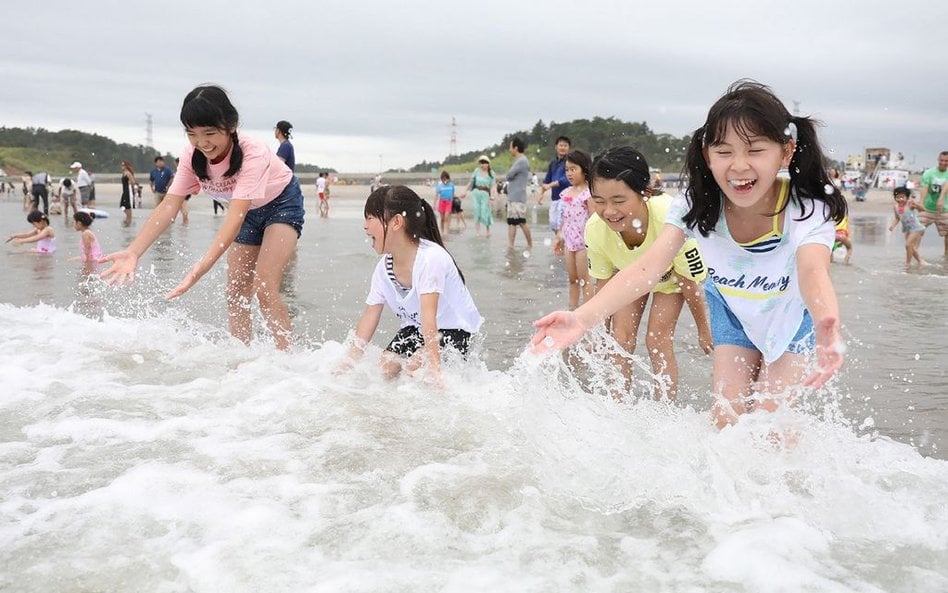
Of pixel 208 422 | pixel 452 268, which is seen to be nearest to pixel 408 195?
pixel 452 268

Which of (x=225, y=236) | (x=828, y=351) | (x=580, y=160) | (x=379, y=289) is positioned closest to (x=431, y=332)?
(x=379, y=289)

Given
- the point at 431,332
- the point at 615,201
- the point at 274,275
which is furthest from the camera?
the point at 274,275

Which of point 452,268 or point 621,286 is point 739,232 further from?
point 452,268

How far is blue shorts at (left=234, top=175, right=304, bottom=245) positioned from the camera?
6.02 metres

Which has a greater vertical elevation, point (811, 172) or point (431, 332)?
point (811, 172)

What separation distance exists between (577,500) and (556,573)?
0.64 m

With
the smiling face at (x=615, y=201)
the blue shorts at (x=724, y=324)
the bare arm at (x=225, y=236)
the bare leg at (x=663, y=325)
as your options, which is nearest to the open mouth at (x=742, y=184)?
the blue shorts at (x=724, y=324)

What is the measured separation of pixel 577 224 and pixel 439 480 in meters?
4.85

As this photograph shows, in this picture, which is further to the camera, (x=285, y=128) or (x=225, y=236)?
(x=285, y=128)

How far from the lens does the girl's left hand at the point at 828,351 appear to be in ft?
8.56

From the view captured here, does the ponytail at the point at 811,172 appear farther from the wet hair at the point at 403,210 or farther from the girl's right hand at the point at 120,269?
the girl's right hand at the point at 120,269

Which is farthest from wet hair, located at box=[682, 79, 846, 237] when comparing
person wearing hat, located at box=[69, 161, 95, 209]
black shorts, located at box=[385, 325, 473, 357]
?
person wearing hat, located at box=[69, 161, 95, 209]

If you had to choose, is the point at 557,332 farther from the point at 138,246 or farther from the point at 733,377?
the point at 138,246

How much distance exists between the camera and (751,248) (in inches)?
138
